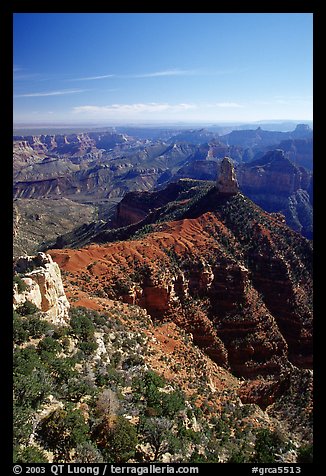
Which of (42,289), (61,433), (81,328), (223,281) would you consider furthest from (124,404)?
(223,281)

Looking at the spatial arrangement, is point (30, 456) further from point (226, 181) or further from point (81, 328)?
point (226, 181)

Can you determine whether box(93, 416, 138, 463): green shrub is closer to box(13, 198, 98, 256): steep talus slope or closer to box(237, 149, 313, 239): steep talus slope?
box(13, 198, 98, 256): steep talus slope

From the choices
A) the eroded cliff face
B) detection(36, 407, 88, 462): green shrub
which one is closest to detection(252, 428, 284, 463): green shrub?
detection(36, 407, 88, 462): green shrub

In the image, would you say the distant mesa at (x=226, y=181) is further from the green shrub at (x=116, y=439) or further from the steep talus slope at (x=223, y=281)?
the green shrub at (x=116, y=439)

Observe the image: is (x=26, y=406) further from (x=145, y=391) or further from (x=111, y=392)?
(x=145, y=391)

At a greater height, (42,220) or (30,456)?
(42,220)

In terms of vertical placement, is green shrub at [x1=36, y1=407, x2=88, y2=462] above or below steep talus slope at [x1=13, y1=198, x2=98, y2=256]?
below
